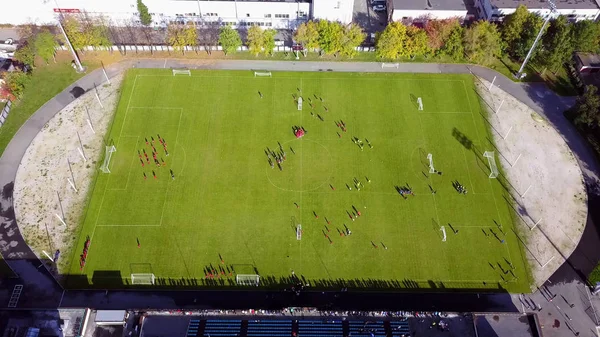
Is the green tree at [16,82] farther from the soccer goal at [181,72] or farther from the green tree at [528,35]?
the green tree at [528,35]

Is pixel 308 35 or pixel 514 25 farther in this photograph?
pixel 514 25

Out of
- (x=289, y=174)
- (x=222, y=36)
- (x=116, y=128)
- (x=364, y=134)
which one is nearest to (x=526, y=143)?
(x=364, y=134)

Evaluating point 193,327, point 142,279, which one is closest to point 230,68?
point 142,279

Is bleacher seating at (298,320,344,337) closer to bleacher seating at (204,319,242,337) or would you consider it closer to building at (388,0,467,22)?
bleacher seating at (204,319,242,337)

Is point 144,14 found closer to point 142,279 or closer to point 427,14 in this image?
point 142,279

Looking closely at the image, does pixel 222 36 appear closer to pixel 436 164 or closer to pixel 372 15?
pixel 372 15

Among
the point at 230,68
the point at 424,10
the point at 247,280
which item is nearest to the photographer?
the point at 247,280
